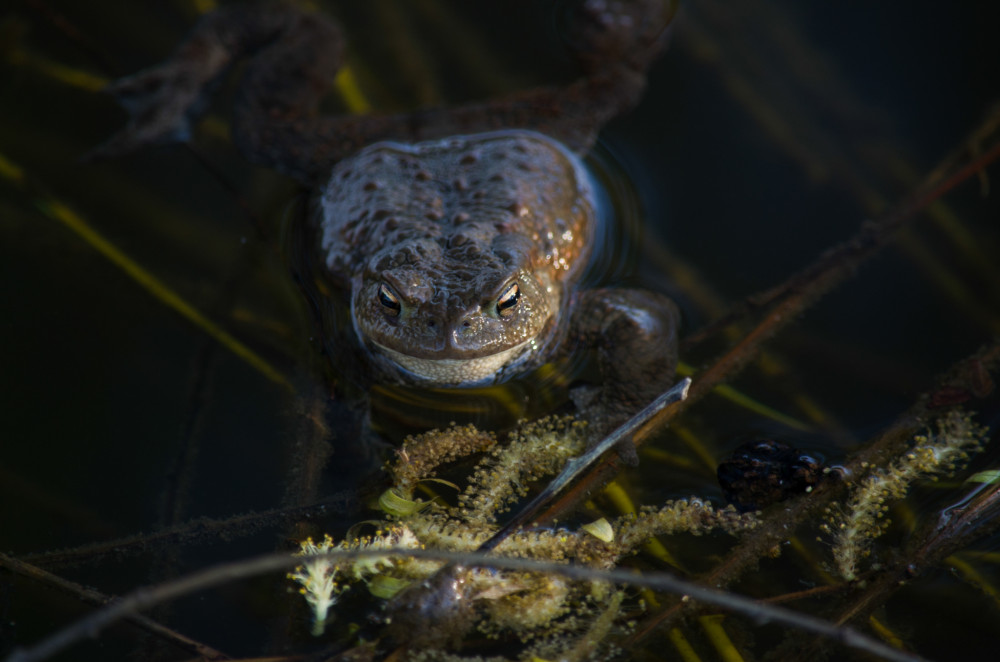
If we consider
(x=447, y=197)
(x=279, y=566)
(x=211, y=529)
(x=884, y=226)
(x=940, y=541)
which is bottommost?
(x=940, y=541)

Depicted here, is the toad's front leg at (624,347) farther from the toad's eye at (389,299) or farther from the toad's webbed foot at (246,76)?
the toad's webbed foot at (246,76)

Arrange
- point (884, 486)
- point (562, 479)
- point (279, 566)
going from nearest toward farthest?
1. point (279, 566)
2. point (562, 479)
3. point (884, 486)

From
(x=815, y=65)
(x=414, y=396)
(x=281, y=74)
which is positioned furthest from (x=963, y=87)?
(x=281, y=74)

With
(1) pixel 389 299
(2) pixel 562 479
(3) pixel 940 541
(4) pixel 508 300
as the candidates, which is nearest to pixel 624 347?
(4) pixel 508 300

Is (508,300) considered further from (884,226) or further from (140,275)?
(884,226)

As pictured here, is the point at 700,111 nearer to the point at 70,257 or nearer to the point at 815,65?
the point at 815,65

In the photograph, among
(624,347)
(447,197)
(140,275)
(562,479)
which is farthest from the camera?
(140,275)
